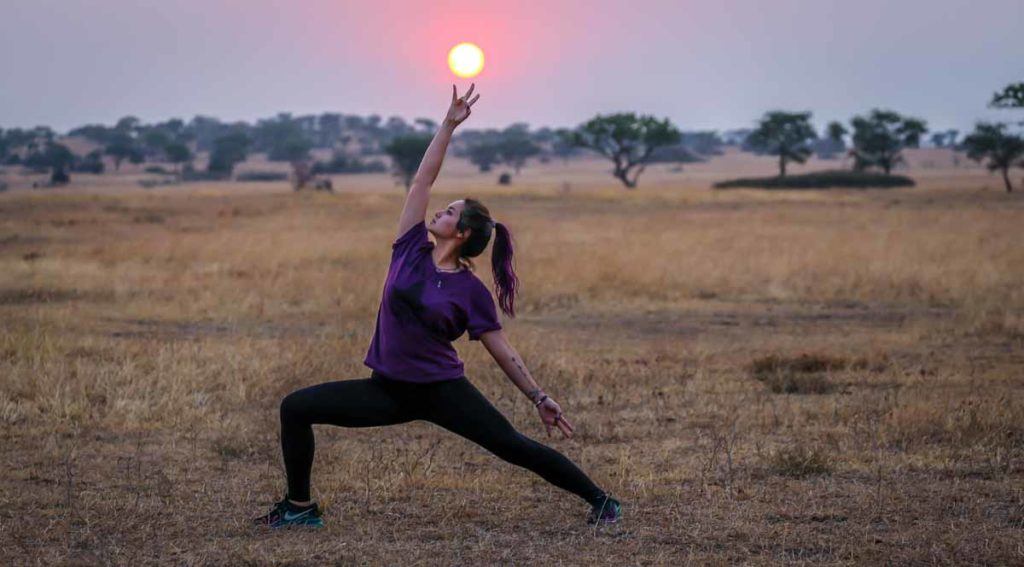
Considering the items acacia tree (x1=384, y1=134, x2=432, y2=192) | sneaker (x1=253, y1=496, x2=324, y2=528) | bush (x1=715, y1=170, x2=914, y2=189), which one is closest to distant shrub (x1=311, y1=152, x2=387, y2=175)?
acacia tree (x1=384, y1=134, x2=432, y2=192)

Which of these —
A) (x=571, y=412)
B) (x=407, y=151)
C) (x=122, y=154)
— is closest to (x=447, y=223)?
(x=571, y=412)

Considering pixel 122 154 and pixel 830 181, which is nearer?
pixel 830 181

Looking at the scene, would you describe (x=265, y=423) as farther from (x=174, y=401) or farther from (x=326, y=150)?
(x=326, y=150)

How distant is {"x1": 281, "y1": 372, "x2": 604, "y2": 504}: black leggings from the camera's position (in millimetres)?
5691

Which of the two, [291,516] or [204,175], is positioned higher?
[291,516]

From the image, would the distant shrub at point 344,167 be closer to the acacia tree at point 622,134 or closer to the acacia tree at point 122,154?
the acacia tree at point 122,154

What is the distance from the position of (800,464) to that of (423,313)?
2.74 m

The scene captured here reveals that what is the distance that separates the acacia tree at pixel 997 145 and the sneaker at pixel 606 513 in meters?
58.5

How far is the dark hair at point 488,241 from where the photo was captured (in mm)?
5566

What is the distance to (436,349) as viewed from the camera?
5.62 metres

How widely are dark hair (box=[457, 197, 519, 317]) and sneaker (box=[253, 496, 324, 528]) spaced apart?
1.29 meters

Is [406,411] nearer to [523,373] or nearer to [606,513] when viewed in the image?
[523,373]

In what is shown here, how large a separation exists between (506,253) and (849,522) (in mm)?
2062

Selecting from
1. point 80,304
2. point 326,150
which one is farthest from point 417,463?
point 326,150
